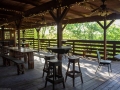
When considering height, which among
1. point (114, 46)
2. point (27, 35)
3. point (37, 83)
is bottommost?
point (37, 83)

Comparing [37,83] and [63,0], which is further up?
[63,0]

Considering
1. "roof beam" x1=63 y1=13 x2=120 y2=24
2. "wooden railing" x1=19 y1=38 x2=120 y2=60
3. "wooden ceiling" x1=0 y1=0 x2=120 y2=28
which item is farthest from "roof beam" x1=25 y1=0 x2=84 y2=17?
"wooden railing" x1=19 y1=38 x2=120 y2=60

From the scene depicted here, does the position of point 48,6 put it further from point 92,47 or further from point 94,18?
point 92,47

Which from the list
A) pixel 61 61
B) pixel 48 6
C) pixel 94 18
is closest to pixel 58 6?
pixel 48 6

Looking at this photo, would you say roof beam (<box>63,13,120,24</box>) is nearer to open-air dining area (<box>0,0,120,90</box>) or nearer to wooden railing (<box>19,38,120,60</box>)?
open-air dining area (<box>0,0,120,90</box>)

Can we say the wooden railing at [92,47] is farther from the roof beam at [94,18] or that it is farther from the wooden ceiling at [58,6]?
the wooden ceiling at [58,6]

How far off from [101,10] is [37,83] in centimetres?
265

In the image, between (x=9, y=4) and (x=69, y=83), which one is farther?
(x=9, y=4)

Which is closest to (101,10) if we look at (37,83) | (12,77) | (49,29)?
(37,83)

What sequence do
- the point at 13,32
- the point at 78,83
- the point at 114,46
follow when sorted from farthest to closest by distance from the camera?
the point at 13,32, the point at 114,46, the point at 78,83

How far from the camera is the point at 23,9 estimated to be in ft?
18.5

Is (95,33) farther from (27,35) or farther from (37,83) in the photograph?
(37,83)

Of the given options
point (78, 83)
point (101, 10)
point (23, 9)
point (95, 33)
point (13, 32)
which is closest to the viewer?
point (101, 10)

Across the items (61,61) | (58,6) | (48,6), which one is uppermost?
(48,6)
